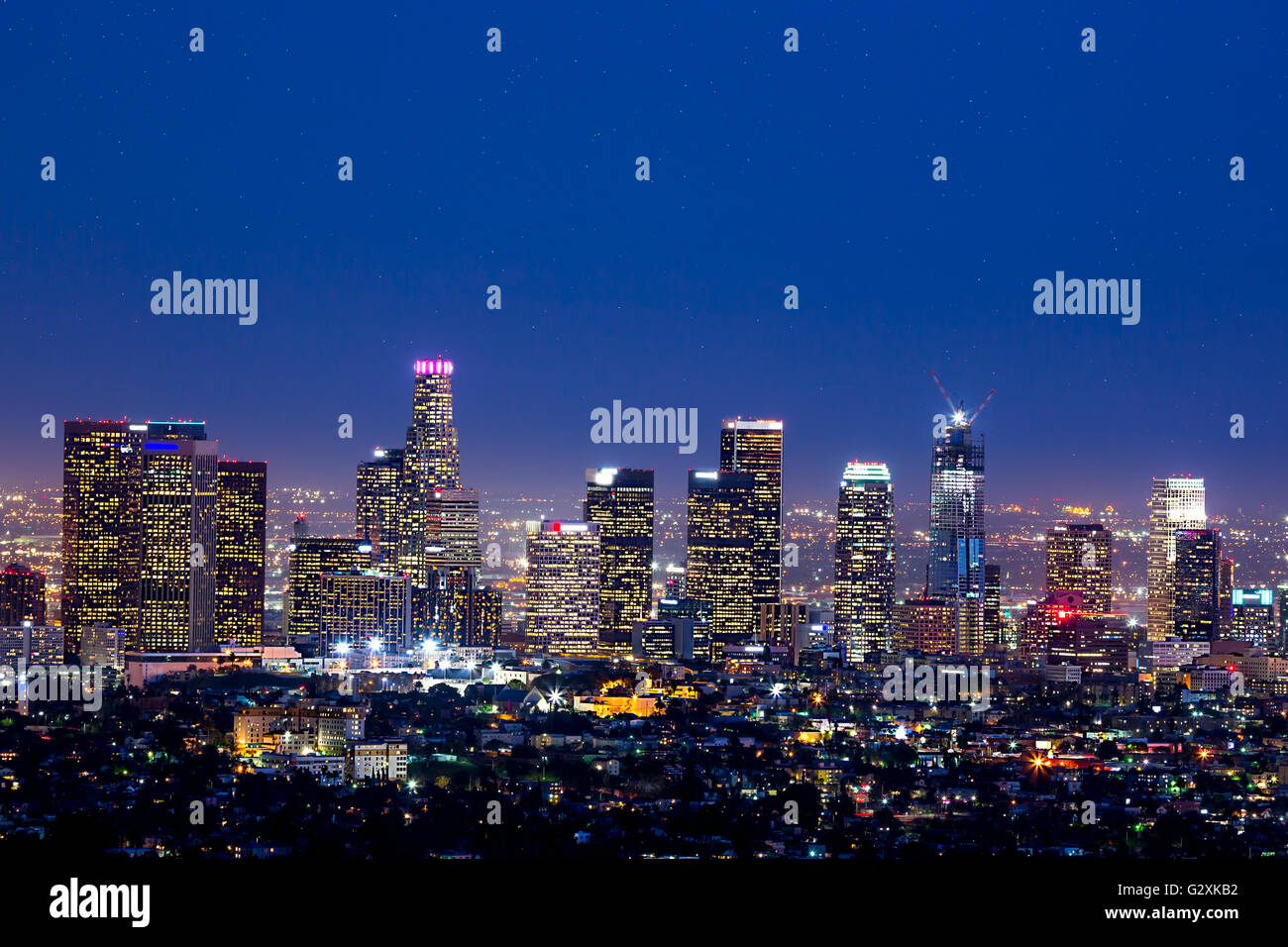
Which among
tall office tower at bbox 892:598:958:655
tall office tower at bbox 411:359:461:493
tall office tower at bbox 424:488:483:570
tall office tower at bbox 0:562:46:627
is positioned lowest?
tall office tower at bbox 892:598:958:655

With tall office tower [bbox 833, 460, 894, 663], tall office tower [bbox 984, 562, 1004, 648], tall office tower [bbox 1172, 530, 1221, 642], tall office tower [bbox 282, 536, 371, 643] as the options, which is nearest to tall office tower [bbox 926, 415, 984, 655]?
tall office tower [bbox 984, 562, 1004, 648]

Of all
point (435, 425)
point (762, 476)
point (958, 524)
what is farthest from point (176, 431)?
point (958, 524)

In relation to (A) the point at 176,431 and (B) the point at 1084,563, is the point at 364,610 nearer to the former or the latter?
(A) the point at 176,431

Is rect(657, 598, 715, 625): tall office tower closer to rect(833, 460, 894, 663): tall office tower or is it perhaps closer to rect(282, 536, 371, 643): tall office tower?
rect(833, 460, 894, 663): tall office tower

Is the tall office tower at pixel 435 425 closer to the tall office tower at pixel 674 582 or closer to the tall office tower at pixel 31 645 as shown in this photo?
the tall office tower at pixel 674 582

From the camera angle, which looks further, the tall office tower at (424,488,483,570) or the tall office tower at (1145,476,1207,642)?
the tall office tower at (424,488,483,570)

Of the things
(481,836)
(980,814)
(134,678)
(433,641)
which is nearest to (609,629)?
(433,641)

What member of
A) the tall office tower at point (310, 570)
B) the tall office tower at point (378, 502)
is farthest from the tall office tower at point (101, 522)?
the tall office tower at point (378, 502)
